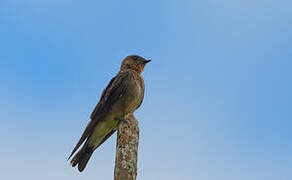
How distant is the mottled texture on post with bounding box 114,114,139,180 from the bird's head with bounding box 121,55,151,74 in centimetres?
310

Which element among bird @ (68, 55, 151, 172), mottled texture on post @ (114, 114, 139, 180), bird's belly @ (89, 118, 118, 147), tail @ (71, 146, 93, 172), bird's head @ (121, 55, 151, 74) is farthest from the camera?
bird's head @ (121, 55, 151, 74)

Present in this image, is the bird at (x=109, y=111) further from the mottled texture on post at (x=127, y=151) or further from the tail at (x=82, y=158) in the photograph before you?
the mottled texture on post at (x=127, y=151)

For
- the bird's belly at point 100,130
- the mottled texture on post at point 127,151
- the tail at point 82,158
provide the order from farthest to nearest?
1. the bird's belly at point 100,130
2. the tail at point 82,158
3. the mottled texture on post at point 127,151

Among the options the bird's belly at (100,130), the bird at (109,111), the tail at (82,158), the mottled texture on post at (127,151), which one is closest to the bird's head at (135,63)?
the bird at (109,111)

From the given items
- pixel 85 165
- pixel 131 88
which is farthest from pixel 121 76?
pixel 85 165

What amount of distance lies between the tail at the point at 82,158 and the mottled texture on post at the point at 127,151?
171 centimetres

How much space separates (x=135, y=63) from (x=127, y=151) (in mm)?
3819

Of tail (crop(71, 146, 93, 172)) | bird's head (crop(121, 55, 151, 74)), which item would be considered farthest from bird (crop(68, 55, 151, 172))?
bird's head (crop(121, 55, 151, 74))

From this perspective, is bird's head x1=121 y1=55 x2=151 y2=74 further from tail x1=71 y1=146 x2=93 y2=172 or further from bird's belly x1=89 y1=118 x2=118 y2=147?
tail x1=71 y1=146 x2=93 y2=172

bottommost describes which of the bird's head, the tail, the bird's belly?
the tail

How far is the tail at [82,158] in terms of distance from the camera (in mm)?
6207

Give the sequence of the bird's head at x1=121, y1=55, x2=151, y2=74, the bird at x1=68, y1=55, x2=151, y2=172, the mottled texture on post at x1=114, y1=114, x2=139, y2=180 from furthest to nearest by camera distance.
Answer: the bird's head at x1=121, y1=55, x2=151, y2=74
the bird at x1=68, y1=55, x2=151, y2=172
the mottled texture on post at x1=114, y1=114, x2=139, y2=180

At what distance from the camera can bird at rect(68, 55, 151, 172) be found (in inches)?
249

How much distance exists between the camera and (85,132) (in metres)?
6.25
